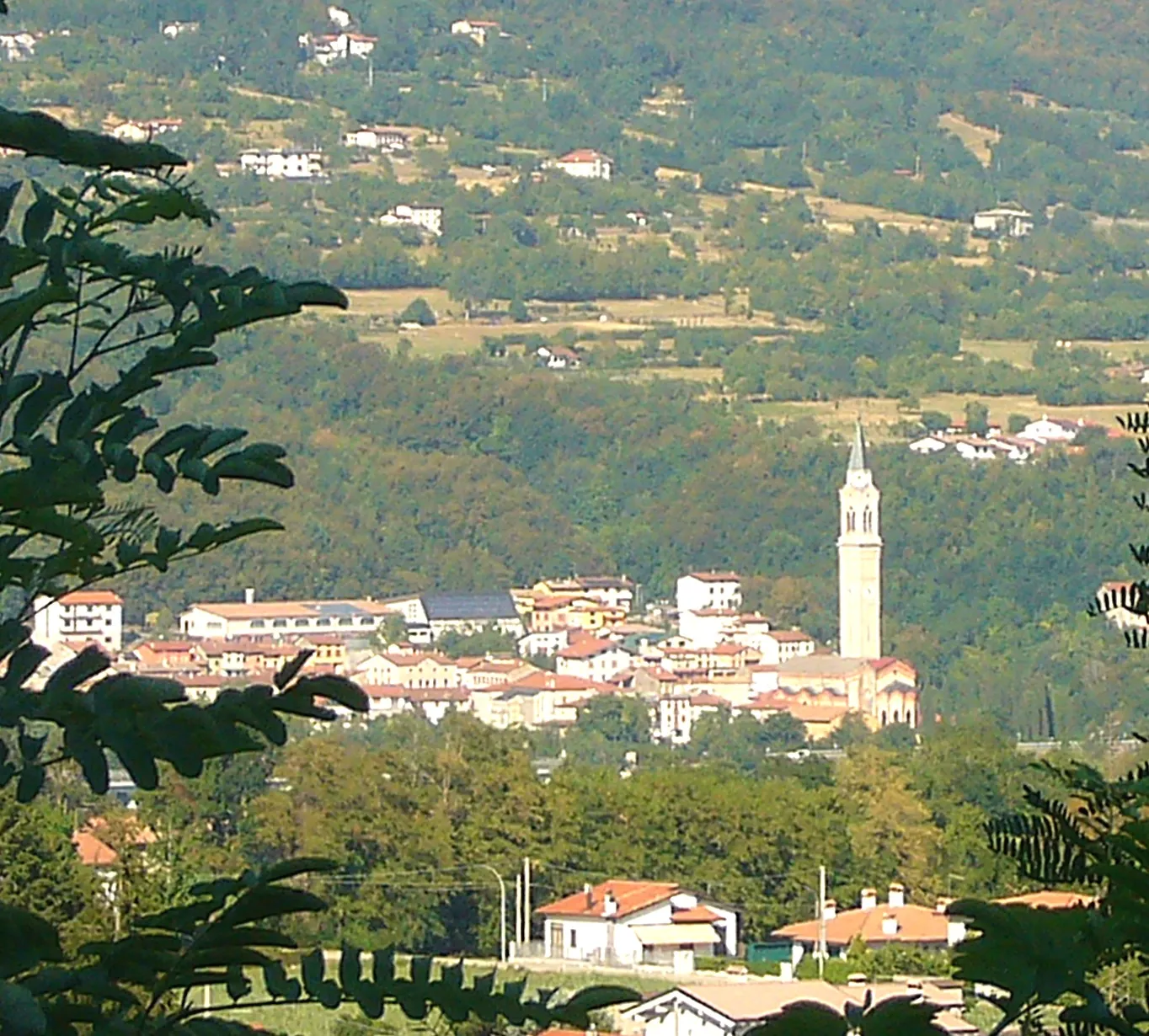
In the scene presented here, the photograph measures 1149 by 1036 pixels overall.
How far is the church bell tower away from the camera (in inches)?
1975

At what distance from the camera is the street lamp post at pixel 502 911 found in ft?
61.0

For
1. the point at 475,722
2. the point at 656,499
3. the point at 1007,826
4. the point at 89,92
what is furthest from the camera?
the point at 89,92

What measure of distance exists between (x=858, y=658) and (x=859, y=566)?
2468 mm

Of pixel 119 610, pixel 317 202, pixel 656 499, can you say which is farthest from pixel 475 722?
pixel 317 202

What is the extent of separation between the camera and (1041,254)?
73188 millimetres

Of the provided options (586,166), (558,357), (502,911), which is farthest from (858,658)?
(586,166)

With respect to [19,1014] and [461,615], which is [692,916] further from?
[461,615]

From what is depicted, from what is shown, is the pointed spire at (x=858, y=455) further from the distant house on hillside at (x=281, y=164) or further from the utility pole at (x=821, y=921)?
the utility pole at (x=821, y=921)

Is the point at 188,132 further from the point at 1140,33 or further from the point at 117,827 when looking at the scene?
the point at 117,827

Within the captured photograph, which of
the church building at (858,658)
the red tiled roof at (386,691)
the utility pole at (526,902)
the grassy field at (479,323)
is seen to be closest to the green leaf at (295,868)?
the utility pole at (526,902)

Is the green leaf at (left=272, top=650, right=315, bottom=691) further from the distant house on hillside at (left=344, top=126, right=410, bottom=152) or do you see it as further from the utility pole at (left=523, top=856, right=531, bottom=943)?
the distant house on hillside at (left=344, top=126, right=410, bottom=152)

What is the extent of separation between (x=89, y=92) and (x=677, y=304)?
595 inches

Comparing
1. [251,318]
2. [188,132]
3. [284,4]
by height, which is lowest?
[251,318]

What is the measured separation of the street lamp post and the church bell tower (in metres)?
29.8
